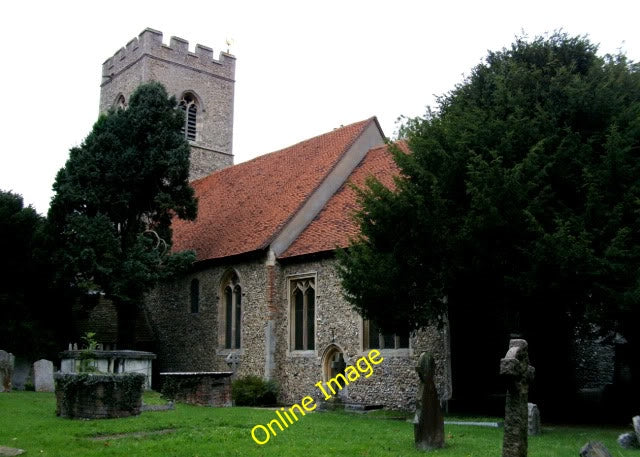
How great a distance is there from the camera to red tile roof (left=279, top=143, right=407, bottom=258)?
1853cm

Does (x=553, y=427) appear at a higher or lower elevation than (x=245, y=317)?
lower

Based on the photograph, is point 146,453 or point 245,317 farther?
point 245,317

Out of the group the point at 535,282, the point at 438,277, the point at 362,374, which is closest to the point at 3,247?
the point at 362,374

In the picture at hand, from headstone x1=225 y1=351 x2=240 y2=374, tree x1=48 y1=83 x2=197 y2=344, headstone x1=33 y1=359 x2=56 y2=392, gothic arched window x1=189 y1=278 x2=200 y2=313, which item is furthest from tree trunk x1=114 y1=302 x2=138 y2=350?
headstone x1=225 y1=351 x2=240 y2=374

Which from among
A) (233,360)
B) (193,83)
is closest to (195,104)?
(193,83)

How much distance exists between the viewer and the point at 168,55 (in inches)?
1316

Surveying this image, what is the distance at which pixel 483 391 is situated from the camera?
16938mm

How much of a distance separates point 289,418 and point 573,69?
30.9ft

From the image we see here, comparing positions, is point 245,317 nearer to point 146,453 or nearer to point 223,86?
point 146,453

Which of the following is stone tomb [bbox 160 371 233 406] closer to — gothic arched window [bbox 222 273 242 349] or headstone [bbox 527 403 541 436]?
gothic arched window [bbox 222 273 242 349]

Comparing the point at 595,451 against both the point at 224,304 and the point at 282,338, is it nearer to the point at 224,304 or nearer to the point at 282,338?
the point at 282,338

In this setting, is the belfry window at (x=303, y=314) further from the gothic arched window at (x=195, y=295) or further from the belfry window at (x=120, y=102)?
the belfry window at (x=120, y=102)

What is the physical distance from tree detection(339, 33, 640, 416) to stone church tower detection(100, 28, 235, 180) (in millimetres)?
19509

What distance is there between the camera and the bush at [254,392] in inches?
713
